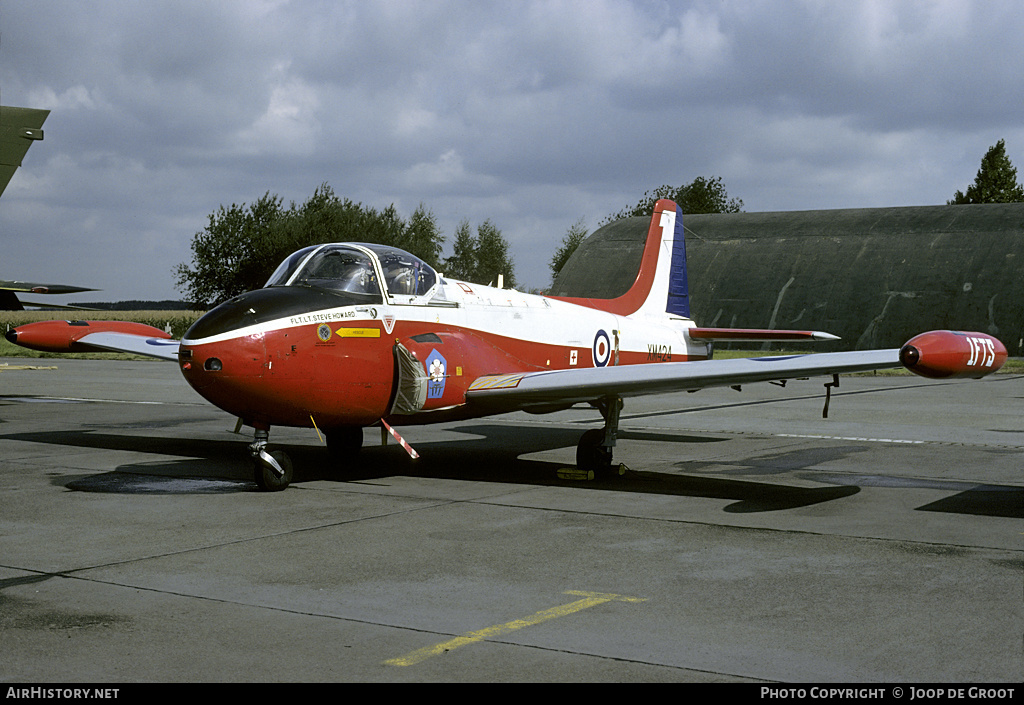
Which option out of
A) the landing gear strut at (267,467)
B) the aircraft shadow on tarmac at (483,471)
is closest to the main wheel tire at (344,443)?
the aircraft shadow on tarmac at (483,471)

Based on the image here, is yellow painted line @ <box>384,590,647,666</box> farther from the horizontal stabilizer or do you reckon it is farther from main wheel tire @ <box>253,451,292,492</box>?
the horizontal stabilizer

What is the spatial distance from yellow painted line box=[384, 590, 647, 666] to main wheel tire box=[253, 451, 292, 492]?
4.70 m

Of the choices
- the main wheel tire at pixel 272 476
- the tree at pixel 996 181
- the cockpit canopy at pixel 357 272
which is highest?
the tree at pixel 996 181

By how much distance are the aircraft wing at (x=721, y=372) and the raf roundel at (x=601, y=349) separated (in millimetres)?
2004

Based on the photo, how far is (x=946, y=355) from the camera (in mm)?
7770

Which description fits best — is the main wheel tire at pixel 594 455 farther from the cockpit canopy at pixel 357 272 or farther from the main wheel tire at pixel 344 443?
the main wheel tire at pixel 344 443

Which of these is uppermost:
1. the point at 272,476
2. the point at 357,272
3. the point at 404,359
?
the point at 357,272

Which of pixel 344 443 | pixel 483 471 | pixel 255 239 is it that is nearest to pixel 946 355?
pixel 483 471

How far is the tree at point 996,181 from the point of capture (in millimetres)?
81000

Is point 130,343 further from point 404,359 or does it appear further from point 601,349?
point 601,349

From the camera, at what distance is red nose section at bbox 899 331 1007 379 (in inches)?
305

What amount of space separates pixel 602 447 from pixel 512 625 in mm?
5736

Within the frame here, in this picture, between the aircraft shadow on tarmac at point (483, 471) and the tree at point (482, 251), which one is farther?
the tree at point (482, 251)

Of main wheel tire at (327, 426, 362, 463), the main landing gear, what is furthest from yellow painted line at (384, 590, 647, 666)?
main wheel tire at (327, 426, 362, 463)
